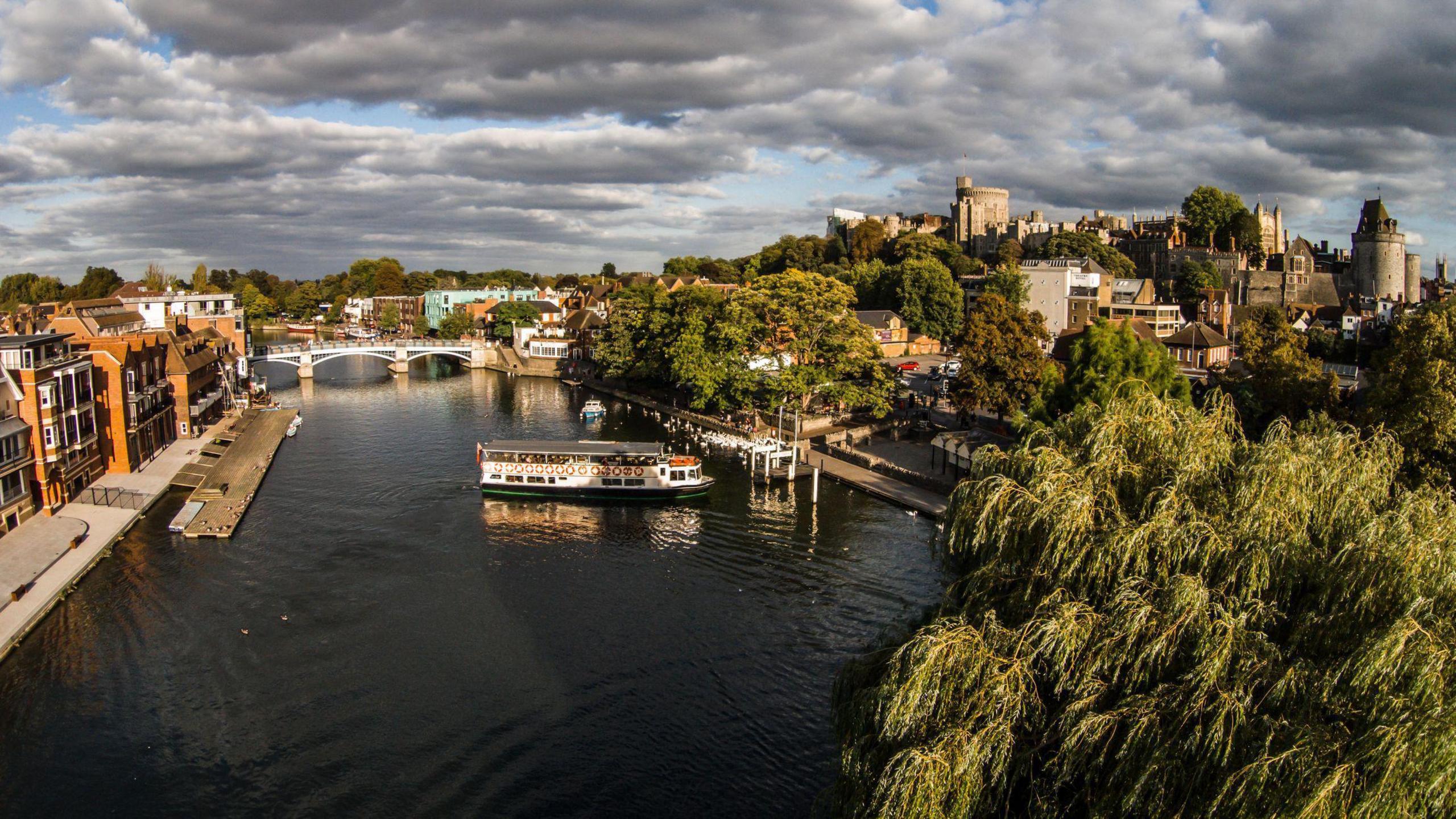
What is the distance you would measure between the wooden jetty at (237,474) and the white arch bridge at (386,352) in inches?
938

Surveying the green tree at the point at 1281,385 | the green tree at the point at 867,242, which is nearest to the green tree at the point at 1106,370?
the green tree at the point at 1281,385

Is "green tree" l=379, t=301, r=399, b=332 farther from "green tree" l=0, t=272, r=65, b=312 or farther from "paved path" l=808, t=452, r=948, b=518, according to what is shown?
"paved path" l=808, t=452, r=948, b=518

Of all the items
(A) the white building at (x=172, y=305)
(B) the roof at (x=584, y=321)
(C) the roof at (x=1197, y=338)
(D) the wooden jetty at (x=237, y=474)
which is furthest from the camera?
(B) the roof at (x=584, y=321)

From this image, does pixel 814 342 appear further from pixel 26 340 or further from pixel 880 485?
pixel 26 340

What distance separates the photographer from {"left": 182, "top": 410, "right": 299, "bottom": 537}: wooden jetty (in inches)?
1357

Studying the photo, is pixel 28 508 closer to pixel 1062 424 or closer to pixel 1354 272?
pixel 1062 424

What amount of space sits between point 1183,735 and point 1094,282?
249ft

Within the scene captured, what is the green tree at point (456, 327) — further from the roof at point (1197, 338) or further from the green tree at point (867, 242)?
the roof at point (1197, 338)

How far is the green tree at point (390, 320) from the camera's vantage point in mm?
134750

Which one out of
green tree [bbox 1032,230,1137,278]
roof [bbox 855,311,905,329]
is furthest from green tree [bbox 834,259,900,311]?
green tree [bbox 1032,230,1137,278]

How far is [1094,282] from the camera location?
263 ft

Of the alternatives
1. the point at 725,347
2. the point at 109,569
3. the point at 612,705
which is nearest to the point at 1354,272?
the point at 725,347

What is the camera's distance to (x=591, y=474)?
4022cm

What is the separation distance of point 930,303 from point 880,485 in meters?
52.6
